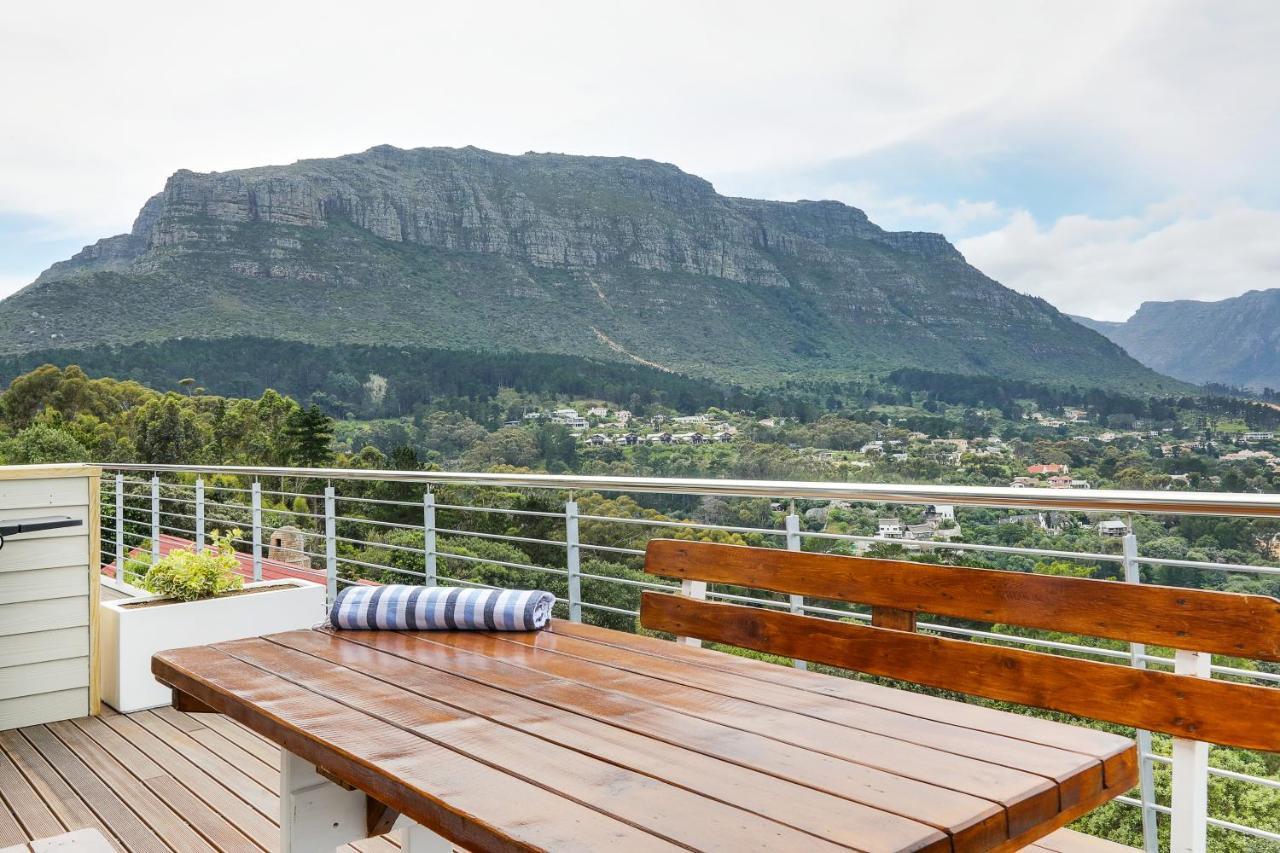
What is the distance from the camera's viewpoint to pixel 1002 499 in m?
2.32

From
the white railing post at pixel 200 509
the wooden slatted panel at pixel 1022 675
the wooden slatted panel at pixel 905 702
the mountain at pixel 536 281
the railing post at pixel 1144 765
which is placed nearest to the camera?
the wooden slatted panel at pixel 905 702

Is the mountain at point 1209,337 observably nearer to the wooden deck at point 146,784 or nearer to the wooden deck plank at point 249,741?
the wooden deck plank at point 249,741

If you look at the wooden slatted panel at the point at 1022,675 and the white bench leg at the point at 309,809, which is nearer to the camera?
the wooden slatted panel at the point at 1022,675

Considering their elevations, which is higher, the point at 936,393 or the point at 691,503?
the point at 936,393

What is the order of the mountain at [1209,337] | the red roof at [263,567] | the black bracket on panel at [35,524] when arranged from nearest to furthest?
the black bracket on panel at [35,524] → the red roof at [263,567] → the mountain at [1209,337]

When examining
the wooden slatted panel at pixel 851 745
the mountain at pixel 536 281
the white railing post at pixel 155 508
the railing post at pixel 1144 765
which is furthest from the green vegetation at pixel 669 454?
the mountain at pixel 536 281

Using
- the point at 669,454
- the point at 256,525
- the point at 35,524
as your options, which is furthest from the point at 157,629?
the point at 669,454

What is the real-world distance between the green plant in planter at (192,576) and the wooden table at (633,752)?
238 cm

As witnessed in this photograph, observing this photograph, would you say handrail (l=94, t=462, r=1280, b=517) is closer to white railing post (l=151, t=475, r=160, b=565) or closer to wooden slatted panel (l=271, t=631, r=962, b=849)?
wooden slatted panel (l=271, t=631, r=962, b=849)

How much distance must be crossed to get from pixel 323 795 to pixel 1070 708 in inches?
52.1

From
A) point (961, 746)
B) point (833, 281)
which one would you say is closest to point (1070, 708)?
point (961, 746)

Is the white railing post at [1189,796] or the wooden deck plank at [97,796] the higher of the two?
the white railing post at [1189,796]

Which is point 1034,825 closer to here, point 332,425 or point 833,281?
point 332,425

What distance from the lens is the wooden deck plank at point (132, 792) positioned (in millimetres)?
2529
